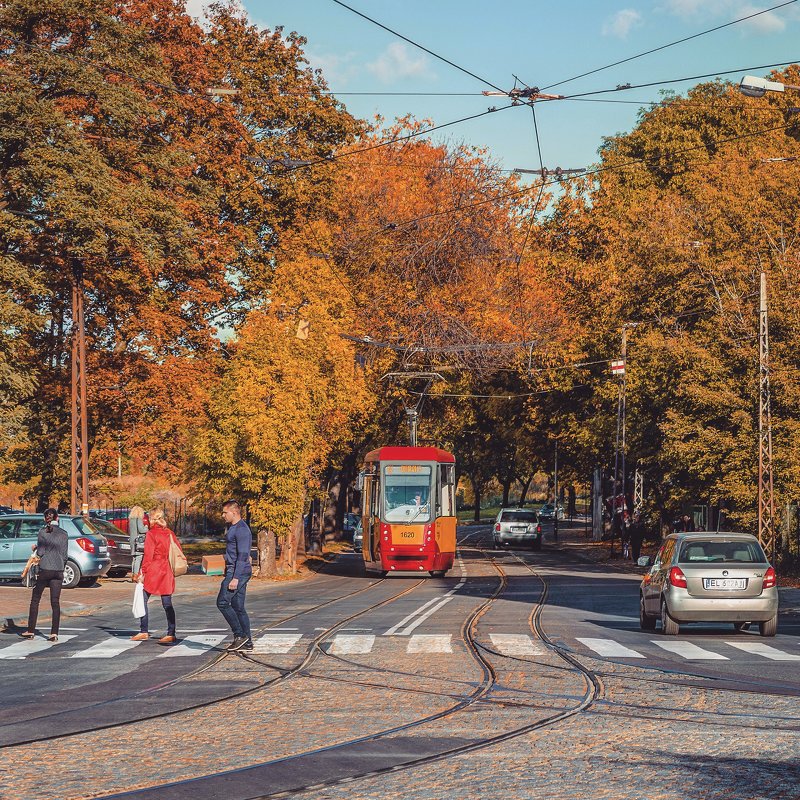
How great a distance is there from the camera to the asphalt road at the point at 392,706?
817cm

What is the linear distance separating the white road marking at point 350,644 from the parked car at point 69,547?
13.0 m

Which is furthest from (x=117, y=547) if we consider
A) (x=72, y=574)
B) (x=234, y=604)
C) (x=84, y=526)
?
(x=234, y=604)

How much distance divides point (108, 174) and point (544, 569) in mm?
18228

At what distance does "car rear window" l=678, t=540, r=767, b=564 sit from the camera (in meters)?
19.4

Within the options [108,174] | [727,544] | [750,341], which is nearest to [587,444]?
[750,341]

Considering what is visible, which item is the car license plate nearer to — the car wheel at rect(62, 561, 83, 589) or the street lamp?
the street lamp

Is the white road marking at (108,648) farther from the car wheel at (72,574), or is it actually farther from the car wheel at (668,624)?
the car wheel at (72,574)

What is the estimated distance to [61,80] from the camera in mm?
34906

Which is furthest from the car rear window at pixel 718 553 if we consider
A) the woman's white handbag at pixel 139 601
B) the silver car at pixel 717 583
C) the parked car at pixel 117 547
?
the parked car at pixel 117 547

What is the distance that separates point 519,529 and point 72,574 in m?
33.7

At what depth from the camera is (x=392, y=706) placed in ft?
38.1

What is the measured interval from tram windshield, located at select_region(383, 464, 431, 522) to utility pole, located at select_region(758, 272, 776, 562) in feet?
30.7

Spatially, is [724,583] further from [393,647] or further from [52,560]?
[52,560]

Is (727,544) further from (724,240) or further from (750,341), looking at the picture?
(724,240)
